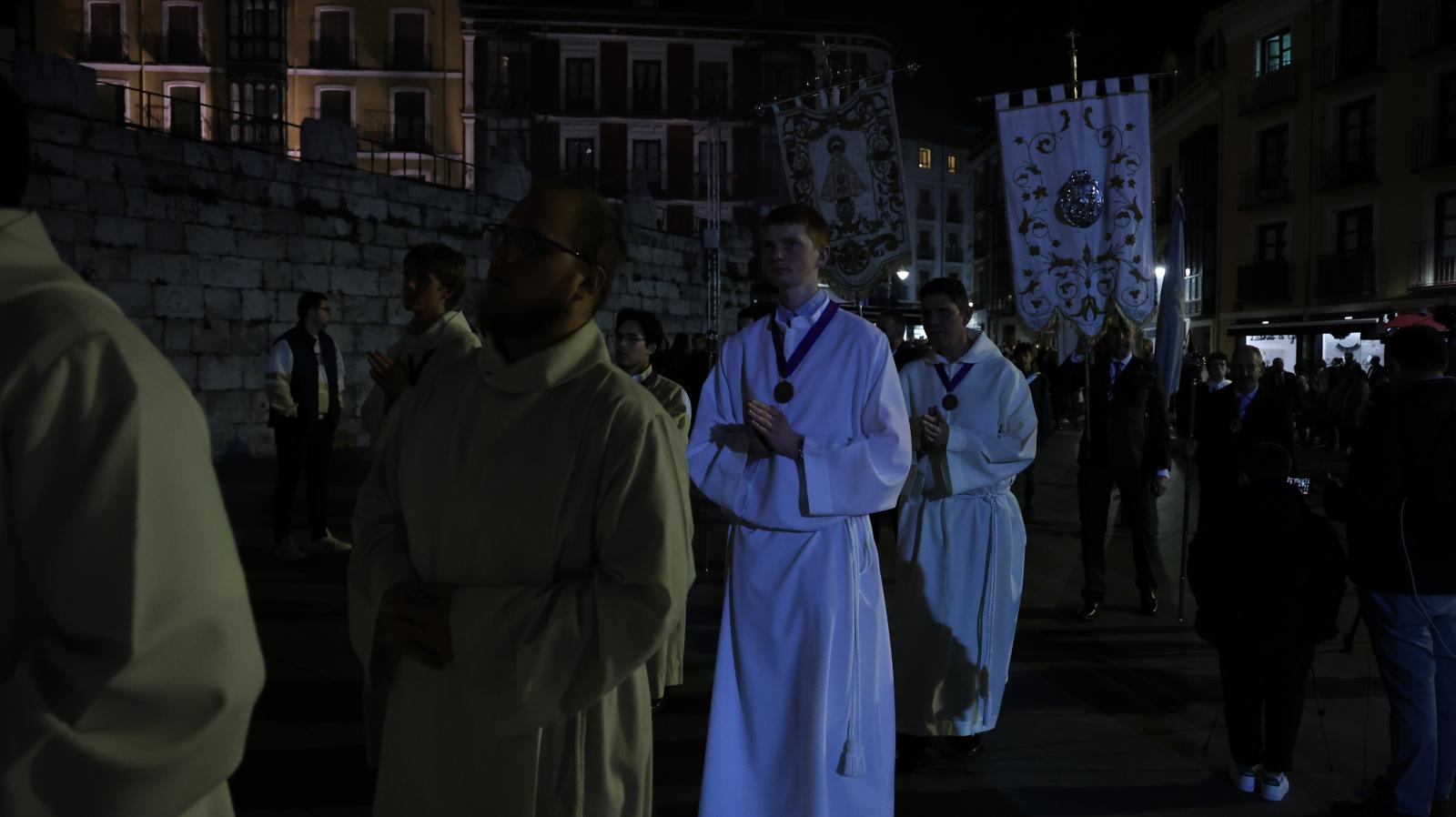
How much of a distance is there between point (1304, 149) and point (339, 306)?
25727 millimetres

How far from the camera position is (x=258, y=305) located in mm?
14711

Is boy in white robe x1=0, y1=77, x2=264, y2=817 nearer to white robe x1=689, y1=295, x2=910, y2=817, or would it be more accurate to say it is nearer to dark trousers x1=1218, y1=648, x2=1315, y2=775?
white robe x1=689, y1=295, x2=910, y2=817

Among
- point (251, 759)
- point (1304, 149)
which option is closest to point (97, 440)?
point (251, 759)

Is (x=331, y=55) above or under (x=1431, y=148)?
above

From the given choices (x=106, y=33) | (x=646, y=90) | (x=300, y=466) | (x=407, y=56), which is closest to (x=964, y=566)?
(x=300, y=466)

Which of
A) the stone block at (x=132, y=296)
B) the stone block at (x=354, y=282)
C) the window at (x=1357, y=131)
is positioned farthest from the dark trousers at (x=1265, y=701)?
the window at (x=1357, y=131)

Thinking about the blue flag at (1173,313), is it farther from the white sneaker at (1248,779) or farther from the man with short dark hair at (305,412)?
the man with short dark hair at (305,412)

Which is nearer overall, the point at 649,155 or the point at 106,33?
the point at 106,33

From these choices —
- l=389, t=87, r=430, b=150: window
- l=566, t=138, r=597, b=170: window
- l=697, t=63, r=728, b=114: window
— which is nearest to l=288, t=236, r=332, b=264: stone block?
l=389, t=87, r=430, b=150: window

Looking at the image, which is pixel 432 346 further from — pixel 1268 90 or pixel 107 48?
pixel 107 48

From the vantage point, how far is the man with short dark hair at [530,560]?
1.87 metres

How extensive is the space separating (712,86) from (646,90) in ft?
9.01

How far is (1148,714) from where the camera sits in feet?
16.6

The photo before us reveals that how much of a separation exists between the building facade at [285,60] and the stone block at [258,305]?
916 inches
